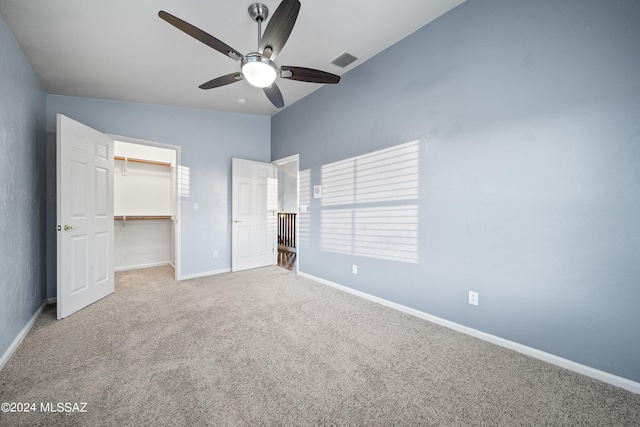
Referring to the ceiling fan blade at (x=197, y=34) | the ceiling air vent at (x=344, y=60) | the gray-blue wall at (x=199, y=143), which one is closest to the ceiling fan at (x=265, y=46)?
the ceiling fan blade at (x=197, y=34)

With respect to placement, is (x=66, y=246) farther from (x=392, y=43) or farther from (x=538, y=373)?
(x=538, y=373)

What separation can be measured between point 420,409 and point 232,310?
2.00 meters

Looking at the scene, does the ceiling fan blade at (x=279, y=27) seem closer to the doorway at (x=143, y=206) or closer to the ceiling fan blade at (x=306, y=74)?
the ceiling fan blade at (x=306, y=74)

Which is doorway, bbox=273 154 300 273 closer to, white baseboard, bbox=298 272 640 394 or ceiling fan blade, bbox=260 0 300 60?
white baseboard, bbox=298 272 640 394

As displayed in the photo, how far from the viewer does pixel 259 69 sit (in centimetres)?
194

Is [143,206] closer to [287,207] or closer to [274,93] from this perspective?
[287,207]

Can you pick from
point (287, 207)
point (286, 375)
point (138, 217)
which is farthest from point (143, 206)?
point (286, 375)

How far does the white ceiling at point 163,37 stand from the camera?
201 centimetres

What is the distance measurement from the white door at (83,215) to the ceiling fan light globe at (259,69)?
2.09 meters

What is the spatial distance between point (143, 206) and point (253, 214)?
2109 millimetres

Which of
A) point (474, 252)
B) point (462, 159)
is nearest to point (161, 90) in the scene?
point (462, 159)

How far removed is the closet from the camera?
4.39 meters

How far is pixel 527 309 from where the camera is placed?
6.07ft

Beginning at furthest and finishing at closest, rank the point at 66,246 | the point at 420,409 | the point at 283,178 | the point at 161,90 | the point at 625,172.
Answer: the point at 283,178
the point at 161,90
the point at 66,246
the point at 625,172
the point at 420,409
